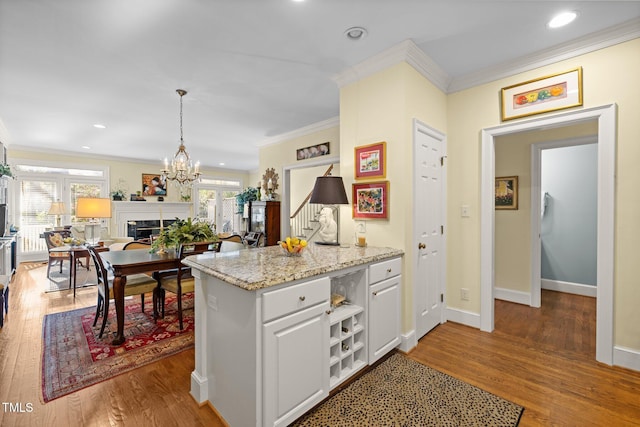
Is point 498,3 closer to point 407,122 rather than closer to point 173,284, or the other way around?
point 407,122

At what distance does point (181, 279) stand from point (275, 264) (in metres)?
1.83

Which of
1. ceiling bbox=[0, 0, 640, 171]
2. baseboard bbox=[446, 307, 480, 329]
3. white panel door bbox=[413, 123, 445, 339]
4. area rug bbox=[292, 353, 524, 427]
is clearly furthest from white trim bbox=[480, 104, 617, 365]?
area rug bbox=[292, 353, 524, 427]

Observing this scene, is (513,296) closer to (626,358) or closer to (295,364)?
(626,358)

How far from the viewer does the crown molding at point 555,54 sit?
7.45 ft

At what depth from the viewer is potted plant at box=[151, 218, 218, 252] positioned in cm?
320

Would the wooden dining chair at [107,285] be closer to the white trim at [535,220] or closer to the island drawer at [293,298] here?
the island drawer at [293,298]

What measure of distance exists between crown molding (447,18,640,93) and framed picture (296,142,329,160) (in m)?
2.10

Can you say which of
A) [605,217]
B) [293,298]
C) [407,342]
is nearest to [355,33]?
[293,298]

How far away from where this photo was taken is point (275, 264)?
1919 mm

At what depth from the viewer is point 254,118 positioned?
180 inches

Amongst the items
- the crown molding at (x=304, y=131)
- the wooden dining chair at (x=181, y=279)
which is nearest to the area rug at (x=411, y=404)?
the wooden dining chair at (x=181, y=279)

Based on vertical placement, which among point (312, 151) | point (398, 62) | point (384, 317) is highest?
point (398, 62)

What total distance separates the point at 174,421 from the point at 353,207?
2176 millimetres

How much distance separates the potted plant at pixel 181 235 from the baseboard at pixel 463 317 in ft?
9.49
